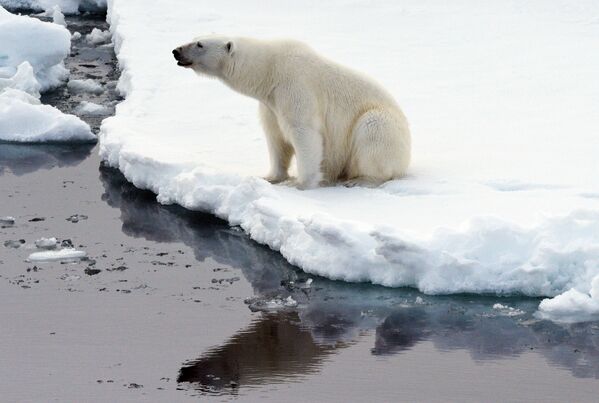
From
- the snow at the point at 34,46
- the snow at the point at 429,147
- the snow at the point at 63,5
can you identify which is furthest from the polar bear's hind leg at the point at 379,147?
the snow at the point at 63,5

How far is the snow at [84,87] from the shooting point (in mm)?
14562

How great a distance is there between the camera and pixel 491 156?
33.5 ft

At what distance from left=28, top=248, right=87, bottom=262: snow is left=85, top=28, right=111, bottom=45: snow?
410 inches

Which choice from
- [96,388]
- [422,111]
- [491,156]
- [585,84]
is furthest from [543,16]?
[96,388]

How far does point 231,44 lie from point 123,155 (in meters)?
1.85

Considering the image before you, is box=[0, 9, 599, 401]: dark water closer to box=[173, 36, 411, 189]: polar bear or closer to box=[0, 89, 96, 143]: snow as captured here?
box=[173, 36, 411, 189]: polar bear

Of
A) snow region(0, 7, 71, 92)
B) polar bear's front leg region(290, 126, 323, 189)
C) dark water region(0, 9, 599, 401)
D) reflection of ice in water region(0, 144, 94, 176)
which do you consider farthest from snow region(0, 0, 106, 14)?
polar bear's front leg region(290, 126, 323, 189)

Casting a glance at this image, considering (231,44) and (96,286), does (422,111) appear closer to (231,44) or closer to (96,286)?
(231,44)

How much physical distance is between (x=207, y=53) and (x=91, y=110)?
4452mm

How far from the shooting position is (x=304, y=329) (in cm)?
722

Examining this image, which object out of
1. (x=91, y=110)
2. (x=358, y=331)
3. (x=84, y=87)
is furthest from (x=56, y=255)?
(x=84, y=87)

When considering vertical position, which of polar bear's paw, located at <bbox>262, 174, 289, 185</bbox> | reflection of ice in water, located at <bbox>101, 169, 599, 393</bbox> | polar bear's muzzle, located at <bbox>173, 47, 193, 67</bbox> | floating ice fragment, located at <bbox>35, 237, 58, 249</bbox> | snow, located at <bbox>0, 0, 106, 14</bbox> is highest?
polar bear's muzzle, located at <bbox>173, 47, 193, 67</bbox>

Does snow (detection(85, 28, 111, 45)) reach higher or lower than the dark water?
higher

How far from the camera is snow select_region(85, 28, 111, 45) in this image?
1857cm
